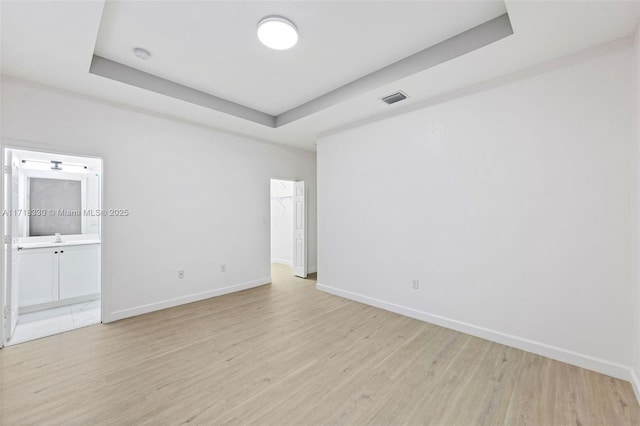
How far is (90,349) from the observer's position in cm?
274

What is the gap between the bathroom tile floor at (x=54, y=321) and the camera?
305cm

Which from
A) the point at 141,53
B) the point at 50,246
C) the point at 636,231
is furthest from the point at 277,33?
the point at 50,246

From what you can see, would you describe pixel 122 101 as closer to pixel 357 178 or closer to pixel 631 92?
pixel 357 178

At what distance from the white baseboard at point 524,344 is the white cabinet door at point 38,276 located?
4.69 m

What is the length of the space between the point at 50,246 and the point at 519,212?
6045mm

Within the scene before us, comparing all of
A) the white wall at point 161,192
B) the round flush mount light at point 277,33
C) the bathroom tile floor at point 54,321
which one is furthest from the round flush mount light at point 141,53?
the bathroom tile floor at point 54,321

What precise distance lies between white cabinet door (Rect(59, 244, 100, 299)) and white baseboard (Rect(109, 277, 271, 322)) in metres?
1.20

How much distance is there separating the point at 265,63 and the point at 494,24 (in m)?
2.19

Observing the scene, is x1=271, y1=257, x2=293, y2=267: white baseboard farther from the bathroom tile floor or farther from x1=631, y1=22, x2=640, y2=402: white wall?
x1=631, y1=22, x2=640, y2=402: white wall

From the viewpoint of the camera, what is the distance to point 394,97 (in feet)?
11.1

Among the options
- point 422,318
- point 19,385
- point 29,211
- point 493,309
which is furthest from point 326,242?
point 29,211

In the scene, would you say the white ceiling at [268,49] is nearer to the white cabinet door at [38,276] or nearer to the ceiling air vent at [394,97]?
the ceiling air vent at [394,97]

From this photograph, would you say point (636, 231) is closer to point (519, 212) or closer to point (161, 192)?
point (519, 212)

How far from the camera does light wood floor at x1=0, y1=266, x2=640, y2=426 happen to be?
6.10ft
